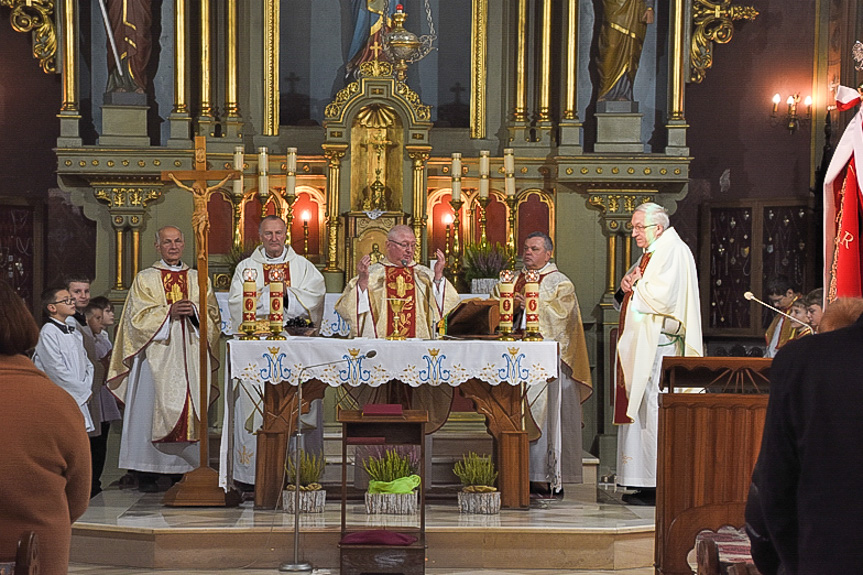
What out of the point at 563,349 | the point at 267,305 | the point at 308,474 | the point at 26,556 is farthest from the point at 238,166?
the point at 26,556

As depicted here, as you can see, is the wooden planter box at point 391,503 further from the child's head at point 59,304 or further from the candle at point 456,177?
the candle at point 456,177

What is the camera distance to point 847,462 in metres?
2.93

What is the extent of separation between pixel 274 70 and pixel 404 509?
4502 mm

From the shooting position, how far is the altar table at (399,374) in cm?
748

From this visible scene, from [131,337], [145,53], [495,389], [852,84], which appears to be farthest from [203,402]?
[852,84]

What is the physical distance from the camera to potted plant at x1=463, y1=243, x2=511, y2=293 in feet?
31.1

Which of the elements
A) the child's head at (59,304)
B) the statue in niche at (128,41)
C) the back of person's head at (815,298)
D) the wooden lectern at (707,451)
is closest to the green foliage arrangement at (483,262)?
the back of person's head at (815,298)

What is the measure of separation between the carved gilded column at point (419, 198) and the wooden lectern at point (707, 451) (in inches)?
190

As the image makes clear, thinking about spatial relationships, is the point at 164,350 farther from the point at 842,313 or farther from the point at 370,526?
the point at 842,313

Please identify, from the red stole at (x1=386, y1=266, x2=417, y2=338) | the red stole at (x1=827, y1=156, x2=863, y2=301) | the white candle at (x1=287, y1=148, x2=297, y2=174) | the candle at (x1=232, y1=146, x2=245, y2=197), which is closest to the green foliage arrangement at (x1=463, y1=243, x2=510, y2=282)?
the red stole at (x1=386, y1=266, x2=417, y2=338)

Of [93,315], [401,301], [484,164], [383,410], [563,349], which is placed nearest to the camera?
[383,410]

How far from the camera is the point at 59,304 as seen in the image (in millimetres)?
7863

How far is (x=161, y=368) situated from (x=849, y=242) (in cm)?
492

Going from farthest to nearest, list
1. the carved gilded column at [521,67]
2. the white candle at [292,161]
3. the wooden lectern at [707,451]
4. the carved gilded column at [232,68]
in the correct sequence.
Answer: the carved gilded column at [521,67] < the carved gilded column at [232,68] < the white candle at [292,161] < the wooden lectern at [707,451]
